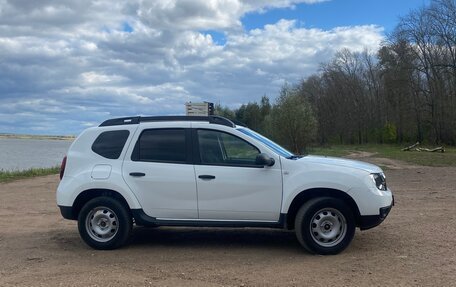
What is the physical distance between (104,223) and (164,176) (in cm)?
113

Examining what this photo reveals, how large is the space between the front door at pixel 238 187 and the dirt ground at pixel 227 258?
21.9 inches

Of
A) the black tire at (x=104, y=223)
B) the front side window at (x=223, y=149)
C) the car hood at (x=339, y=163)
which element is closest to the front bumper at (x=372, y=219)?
the car hood at (x=339, y=163)

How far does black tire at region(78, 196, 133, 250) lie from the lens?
714 cm

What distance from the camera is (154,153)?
7.29 meters

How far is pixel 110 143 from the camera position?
741 centimetres

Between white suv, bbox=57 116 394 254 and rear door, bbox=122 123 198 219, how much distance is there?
0.01m

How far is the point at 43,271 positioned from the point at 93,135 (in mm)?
2156

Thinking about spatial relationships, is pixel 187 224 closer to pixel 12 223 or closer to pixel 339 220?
pixel 339 220

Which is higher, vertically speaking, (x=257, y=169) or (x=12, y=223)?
(x=257, y=169)

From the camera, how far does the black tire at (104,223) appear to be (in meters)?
7.14

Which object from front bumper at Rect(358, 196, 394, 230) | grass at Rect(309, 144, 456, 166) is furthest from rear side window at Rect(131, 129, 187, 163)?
grass at Rect(309, 144, 456, 166)

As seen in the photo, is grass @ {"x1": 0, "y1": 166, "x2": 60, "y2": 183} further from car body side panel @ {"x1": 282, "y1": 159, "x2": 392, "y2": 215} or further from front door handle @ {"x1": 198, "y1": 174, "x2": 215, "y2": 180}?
car body side panel @ {"x1": 282, "y1": 159, "x2": 392, "y2": 215}

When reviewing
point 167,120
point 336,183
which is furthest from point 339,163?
point 167,120

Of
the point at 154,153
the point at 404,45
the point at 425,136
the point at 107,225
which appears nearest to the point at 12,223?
the point at 107,225
